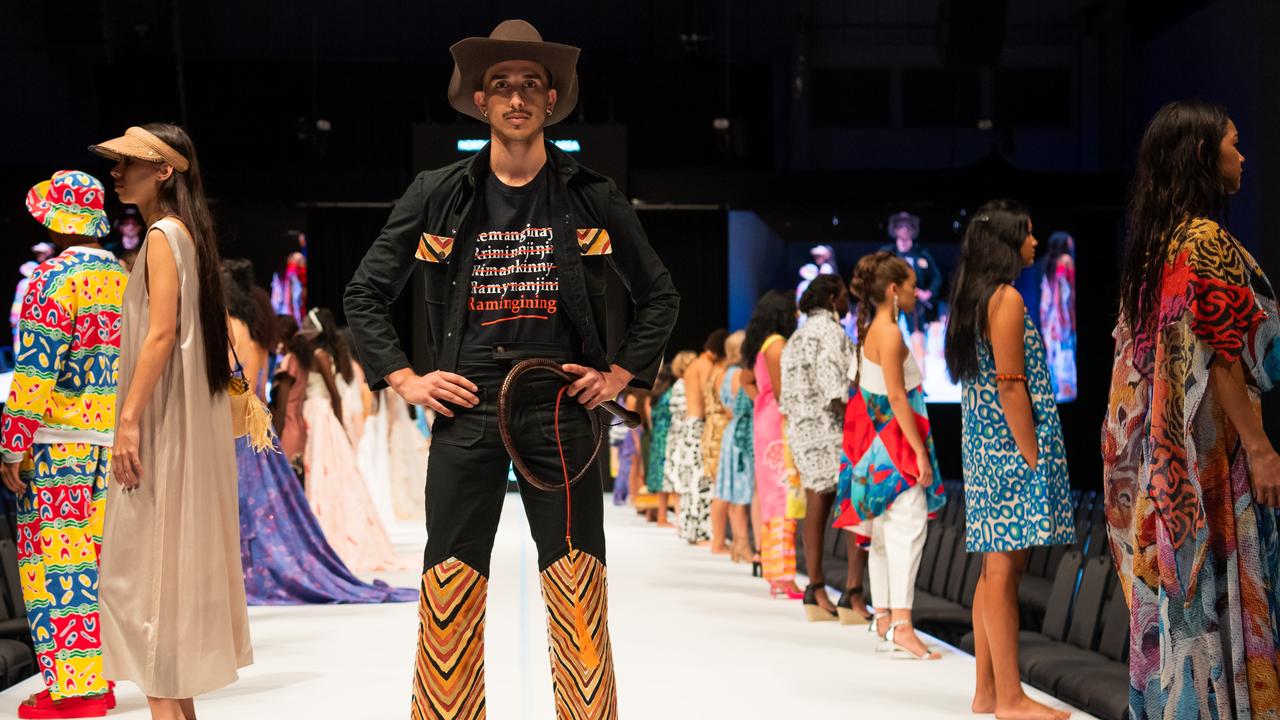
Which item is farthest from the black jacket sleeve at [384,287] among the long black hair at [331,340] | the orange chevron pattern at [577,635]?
the long black hair at [331,340]

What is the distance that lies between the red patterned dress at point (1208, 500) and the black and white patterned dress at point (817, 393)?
9.74ft

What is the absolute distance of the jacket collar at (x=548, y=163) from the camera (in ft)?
8.16

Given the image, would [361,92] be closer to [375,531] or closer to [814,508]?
[375,531]

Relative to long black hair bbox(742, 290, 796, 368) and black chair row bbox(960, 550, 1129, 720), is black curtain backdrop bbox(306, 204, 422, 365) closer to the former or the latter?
long black hair bbox(742, 290, 796, 368)

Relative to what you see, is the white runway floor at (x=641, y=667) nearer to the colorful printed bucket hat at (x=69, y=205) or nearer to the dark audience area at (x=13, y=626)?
Result: the dark audience area at (x=13, y=626)

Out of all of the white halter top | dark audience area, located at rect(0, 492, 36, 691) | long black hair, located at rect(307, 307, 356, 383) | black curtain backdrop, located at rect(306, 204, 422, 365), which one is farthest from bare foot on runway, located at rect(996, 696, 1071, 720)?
black curtain backdrop, located at rect(306, 204, 422, 365)

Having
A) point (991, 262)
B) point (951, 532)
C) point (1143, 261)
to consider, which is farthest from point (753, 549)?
point (1143, 261)

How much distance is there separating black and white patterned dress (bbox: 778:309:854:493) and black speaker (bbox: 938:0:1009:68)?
7.84 meters

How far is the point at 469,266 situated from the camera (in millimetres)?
2459

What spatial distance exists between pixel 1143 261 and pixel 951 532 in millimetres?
3989

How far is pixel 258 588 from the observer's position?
245 inches

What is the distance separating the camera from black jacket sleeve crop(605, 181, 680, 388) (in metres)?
2.52

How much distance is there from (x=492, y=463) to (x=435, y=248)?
37 centimetres

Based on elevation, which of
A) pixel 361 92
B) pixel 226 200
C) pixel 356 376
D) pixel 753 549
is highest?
pixel 361 92
